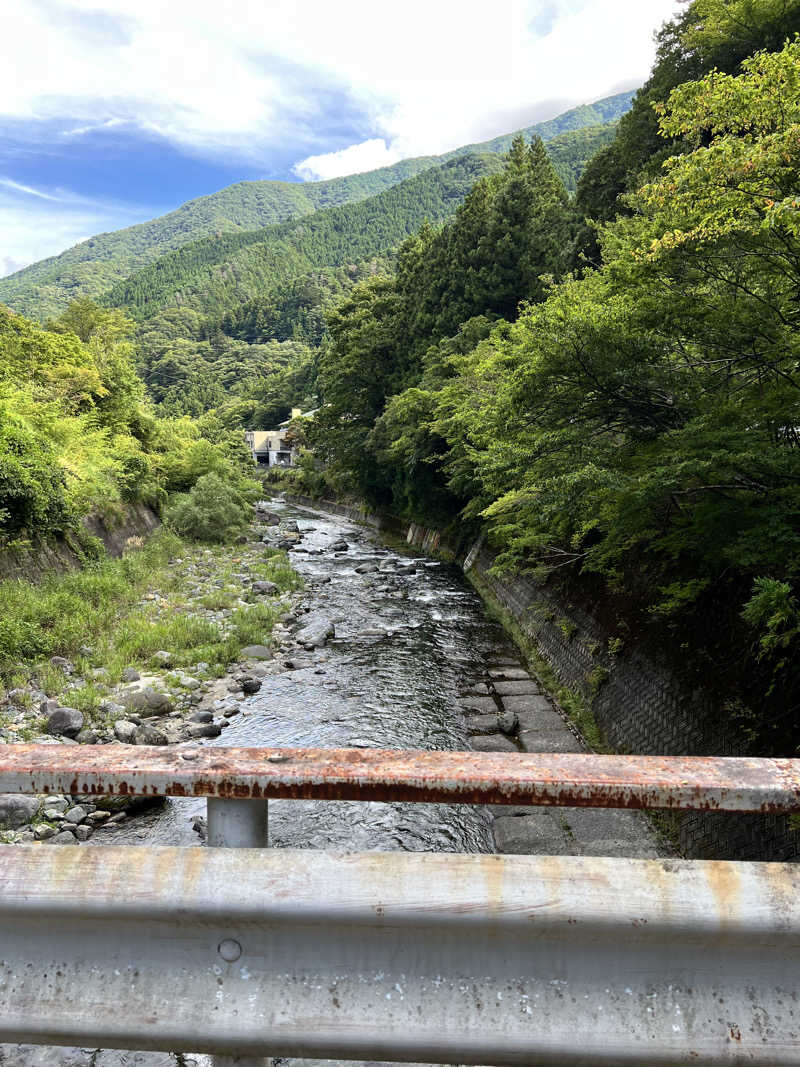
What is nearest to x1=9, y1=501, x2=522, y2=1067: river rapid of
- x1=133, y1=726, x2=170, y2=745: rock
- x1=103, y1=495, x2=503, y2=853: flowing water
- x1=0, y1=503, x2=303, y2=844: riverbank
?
x1=103, y1=495, x2=503, y2=853: flowing water

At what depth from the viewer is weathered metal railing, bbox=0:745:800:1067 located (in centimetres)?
124

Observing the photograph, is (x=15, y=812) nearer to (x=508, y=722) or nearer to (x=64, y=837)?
(x=64, y=837)

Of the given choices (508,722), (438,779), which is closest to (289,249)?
(508,722)

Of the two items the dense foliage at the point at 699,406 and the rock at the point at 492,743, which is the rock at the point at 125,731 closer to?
the rock at the point at 492,743

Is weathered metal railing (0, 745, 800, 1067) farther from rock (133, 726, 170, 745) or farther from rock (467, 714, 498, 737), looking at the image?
rock (467, 714, 498, 737)

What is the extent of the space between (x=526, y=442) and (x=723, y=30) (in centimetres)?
2324

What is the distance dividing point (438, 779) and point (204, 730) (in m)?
8.19

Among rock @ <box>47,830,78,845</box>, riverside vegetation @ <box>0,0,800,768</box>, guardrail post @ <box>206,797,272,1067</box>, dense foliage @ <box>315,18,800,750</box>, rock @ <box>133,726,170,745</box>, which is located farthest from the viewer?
rock @ <box>133,726,170,745</box>

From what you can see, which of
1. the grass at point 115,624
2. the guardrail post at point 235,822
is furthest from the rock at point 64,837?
the guardrail post at point 235,822

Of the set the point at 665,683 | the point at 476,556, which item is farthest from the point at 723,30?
the point at 665,683

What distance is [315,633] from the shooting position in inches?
540

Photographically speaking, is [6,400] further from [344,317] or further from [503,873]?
[344,317]

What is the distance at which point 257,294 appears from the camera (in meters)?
146

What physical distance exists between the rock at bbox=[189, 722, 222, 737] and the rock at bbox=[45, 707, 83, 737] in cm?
146
